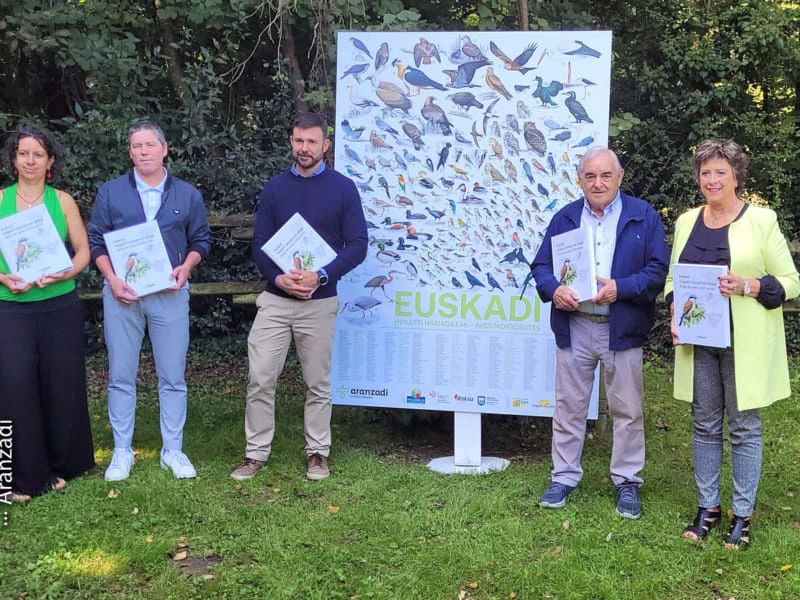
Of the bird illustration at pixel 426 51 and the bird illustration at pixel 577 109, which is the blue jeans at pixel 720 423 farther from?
the bird illustration at pixel 426 51

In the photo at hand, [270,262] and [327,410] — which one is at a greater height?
[270,262]

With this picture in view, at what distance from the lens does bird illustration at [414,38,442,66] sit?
4395mm

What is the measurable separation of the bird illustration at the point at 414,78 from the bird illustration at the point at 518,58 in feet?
1.15

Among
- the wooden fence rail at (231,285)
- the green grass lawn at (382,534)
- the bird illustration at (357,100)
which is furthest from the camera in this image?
the wooden fence rail at (231,285)

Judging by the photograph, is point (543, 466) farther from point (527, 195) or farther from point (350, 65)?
point (350, 65)

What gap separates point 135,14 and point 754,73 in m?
5.92

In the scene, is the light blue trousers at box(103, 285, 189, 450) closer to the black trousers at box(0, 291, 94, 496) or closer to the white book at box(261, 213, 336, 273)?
the black trousers at box(0, 291, 94, 496)

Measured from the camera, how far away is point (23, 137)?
12.9 feet

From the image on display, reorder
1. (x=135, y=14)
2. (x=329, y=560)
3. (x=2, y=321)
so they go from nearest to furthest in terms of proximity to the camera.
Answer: (x=329, y=560) < (x=2, y=321) < (x=135, y=14)

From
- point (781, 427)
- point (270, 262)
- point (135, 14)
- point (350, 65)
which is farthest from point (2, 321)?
point (781, 427)

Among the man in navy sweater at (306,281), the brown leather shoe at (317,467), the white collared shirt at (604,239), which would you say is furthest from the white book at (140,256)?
the white collared shirt at (604,239)

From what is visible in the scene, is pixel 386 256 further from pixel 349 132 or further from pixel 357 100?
pixel 357 100

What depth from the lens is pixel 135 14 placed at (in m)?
6.86

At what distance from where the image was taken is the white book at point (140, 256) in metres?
4.08
